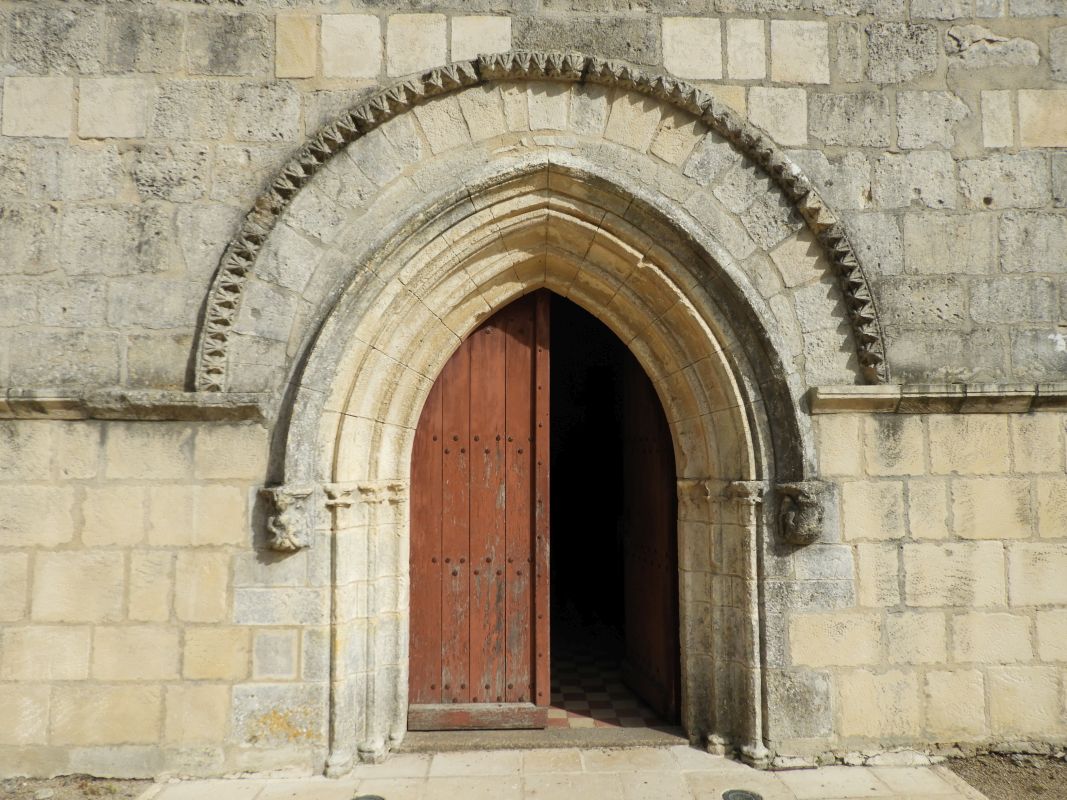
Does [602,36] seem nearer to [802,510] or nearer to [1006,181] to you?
[1006,181]

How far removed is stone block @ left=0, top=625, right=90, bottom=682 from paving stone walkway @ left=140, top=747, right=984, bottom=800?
25.4 inches

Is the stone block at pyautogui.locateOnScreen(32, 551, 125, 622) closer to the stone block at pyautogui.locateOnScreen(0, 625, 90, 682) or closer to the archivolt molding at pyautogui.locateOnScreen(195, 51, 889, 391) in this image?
the stone block at pyautogui.locateOnScreen(0, 625, 90, 682)

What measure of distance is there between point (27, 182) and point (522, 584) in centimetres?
305

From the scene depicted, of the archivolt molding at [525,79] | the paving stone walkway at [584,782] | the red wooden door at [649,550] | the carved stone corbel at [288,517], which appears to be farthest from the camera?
the red wooden door at [649,550]

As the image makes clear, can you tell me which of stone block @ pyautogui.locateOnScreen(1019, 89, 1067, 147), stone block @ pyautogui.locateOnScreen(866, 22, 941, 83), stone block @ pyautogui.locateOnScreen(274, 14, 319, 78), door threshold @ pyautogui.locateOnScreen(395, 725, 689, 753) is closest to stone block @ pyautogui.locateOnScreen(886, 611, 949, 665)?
door threshold @ pyautogui.locateOnScreen(395, 725, 689, 753)

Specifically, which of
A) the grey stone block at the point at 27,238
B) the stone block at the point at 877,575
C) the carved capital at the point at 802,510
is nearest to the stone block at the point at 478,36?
the grey stone block at the point at 27,238

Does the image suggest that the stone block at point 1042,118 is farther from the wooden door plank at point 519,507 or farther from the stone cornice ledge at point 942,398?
the wooden door plank at point 519,507

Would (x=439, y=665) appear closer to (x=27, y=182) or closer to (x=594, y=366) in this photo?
(x=27, y=182)

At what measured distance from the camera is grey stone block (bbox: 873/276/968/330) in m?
3.29

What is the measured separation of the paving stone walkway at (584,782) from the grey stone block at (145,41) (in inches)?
128

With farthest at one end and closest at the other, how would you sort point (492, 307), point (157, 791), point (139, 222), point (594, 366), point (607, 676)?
point (594, 366) → point (607, 676) → point (492, 307) → point (139, 222) → point (157, 791)

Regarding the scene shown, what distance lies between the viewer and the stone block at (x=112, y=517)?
310 centimetres

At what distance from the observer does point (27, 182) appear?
3209mm

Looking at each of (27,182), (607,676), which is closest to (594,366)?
(607,676)
